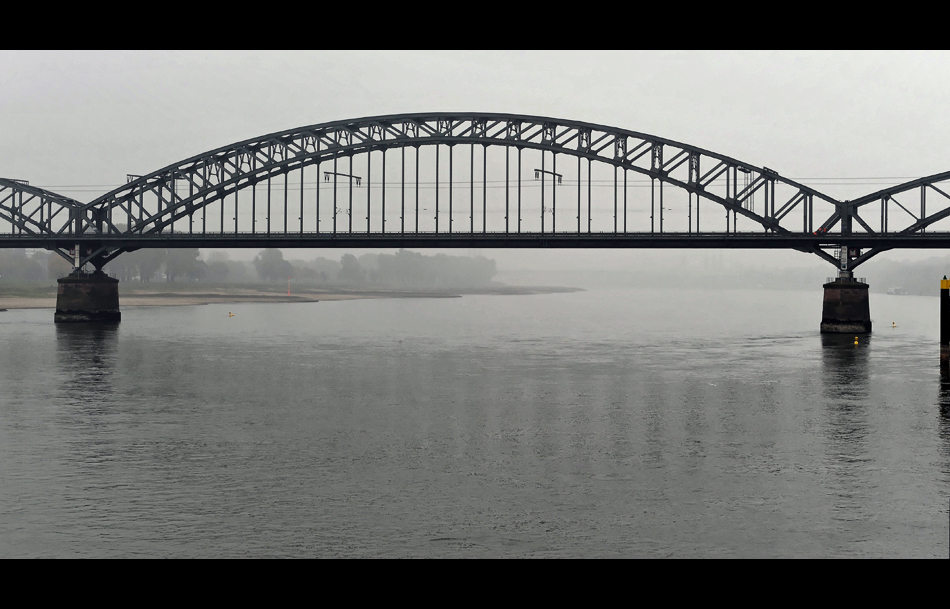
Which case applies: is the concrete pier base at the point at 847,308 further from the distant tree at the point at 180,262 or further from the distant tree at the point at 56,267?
the distant tree at the point at 56,267

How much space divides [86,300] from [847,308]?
200ft

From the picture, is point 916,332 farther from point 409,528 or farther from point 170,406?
point 409,528

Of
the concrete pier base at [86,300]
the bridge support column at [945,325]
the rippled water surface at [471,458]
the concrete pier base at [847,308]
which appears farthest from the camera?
the concrete pier base at [86,300]

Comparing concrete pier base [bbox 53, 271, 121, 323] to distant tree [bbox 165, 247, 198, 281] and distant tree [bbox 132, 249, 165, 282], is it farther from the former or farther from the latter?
distant tree [bbox 165, 247, 198, 281]

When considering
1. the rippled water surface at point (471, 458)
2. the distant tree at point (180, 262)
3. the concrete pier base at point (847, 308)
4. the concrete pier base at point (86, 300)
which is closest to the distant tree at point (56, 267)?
the distant tree at point (180, 262)

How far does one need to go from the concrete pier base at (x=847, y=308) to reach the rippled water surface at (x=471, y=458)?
26.6 meters

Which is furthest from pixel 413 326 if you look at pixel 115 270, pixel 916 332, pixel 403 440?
pixel 115 270

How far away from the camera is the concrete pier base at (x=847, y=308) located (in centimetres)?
7331

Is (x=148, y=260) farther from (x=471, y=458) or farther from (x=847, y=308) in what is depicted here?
(x=471, y=458)

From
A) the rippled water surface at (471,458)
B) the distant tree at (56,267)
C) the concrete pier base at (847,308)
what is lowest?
the rippled water surface at (471,458)

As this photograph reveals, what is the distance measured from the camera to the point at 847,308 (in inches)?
2904

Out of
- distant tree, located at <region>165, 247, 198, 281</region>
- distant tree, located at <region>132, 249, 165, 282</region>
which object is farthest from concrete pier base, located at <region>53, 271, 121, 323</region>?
distant tree, located at <region>165, 247, 198, 281</region>

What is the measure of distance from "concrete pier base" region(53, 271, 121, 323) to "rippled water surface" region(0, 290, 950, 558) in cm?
3700

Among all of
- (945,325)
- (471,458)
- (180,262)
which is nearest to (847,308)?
(945,325)
